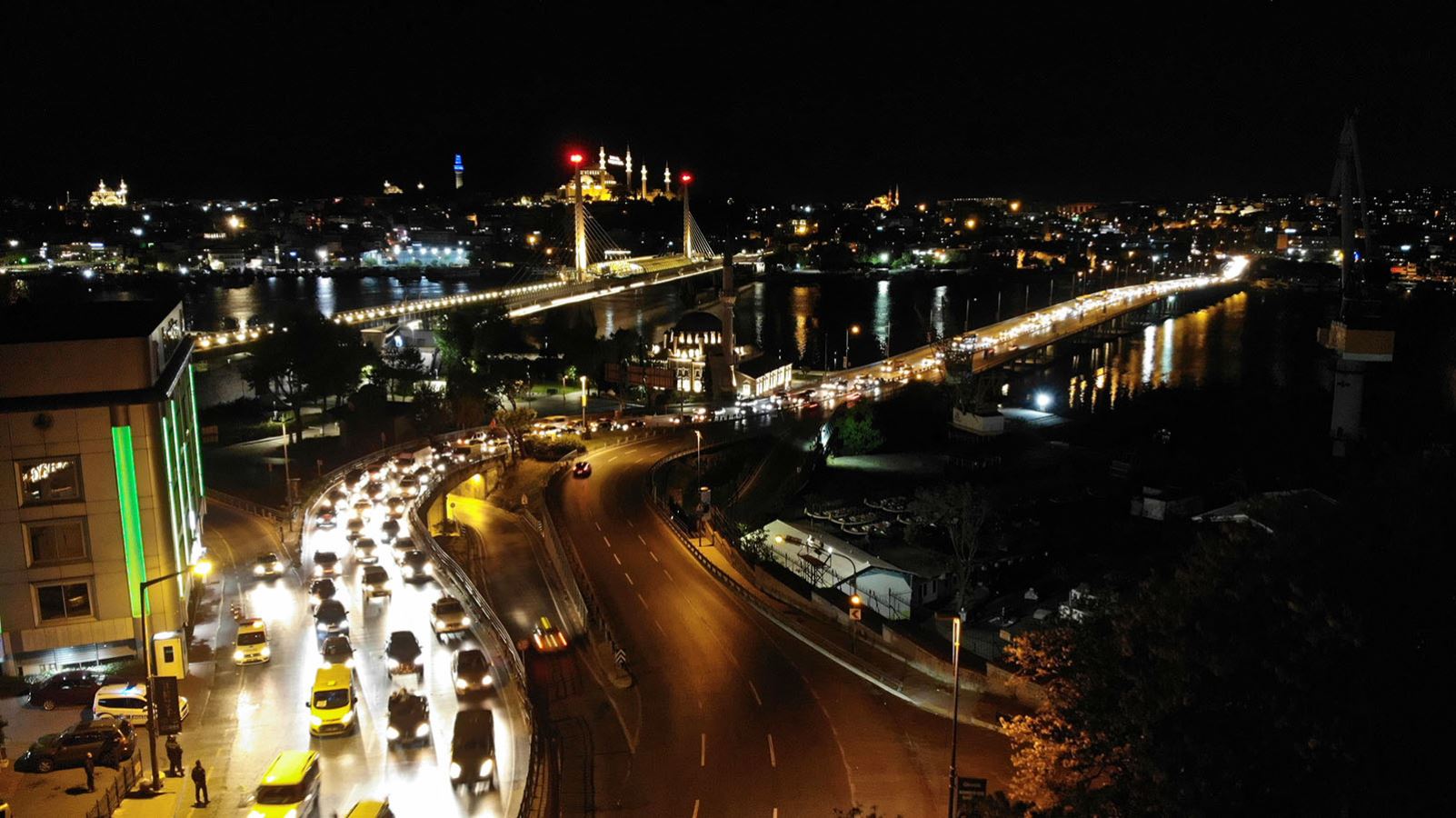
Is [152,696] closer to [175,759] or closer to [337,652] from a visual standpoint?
[175,759]

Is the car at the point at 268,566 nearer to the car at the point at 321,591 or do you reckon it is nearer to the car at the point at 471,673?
the car at the point at 321,591

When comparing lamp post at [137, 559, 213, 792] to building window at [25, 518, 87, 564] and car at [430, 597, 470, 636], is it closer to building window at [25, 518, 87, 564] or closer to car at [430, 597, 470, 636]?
building window at [25, 518, 87, 564]

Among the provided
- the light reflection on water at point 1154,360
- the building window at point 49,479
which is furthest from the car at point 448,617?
the light reflection on water at point 1154,360

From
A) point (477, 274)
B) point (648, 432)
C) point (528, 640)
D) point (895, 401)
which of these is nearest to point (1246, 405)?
point (895, 401)

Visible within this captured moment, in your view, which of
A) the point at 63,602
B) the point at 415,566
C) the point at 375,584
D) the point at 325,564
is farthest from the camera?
the point at 325,564

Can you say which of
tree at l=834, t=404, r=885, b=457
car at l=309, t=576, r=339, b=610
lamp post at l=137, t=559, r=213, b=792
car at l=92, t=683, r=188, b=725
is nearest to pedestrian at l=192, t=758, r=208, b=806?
lamp post at l=137, t=559, r=213, b=792

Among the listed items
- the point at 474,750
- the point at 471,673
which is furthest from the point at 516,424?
the point at 474,750
